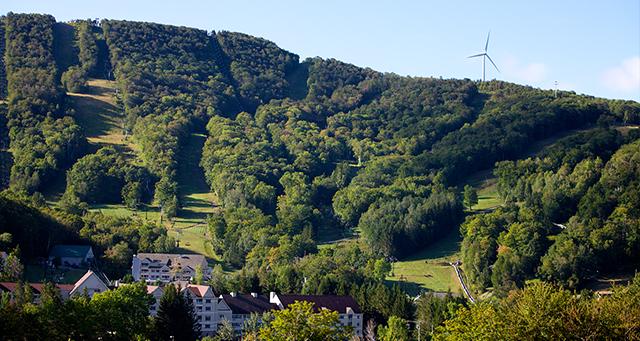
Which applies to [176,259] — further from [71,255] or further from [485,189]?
[485,189]

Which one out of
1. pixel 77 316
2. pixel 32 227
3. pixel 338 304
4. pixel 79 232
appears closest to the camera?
pixel 77 316

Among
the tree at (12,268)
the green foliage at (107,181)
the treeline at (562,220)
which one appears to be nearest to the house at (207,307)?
the tree at (12,268)

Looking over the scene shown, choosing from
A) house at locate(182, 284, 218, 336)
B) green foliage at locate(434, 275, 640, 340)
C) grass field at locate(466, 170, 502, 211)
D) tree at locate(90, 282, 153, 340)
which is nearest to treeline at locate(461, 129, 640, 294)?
grass field at locate(466, 170, 502, 211)

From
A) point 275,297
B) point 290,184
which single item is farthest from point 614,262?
point 290,184

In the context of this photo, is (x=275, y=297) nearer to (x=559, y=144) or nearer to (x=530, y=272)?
(x=530, y=272)

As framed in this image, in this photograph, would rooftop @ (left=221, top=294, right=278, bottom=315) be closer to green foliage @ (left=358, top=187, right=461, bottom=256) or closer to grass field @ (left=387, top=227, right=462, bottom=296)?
grass field @ (left=387, top=227, right=462, bottom=296)

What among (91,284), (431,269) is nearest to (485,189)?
(431,269)
